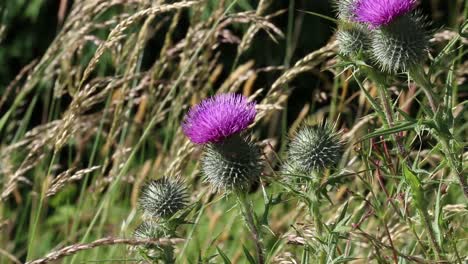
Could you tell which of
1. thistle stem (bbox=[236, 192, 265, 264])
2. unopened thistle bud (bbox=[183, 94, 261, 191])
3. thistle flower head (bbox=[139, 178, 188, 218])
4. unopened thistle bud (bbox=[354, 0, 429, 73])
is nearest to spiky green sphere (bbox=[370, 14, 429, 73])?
unopened thistle bud (bbox=[354, 0, 429, 73])

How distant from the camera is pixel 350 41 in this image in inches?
84.7

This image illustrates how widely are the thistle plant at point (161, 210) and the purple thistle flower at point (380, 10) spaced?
61cm

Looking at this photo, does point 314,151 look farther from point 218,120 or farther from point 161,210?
point 161,210

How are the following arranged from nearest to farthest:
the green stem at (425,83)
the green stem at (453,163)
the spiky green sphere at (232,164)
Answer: the green stem at (453,163) < the green stem at (425,83) < the spiky green sphere at (232,164)

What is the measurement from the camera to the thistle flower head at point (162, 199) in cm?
208

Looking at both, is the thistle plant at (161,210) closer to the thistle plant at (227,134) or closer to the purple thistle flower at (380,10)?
the thistle plant at (227,134)

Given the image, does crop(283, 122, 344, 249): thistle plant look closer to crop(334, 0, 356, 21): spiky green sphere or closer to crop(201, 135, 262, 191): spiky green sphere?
crop(201, 135, 262, 191): spiky green sphere

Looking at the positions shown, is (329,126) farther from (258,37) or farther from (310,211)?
(258,37)

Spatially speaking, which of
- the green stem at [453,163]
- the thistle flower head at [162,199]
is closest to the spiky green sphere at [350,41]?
the green stem at [453,163]

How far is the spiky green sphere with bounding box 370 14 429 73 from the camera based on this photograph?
201 centimetres

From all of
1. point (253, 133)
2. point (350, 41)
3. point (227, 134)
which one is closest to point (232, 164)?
point (227, 134)

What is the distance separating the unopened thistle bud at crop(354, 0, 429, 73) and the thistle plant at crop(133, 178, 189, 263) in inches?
23.2

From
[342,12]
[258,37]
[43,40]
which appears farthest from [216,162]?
[43,40]

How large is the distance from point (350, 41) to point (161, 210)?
2.04 ft
